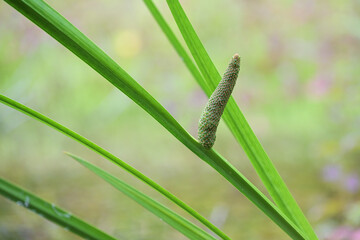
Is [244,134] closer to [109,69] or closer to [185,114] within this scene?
[109,69]

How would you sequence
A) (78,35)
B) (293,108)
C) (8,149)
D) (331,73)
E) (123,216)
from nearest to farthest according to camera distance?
(78,35) → (123,216) → (331,73) → (8,149) → (293,108)

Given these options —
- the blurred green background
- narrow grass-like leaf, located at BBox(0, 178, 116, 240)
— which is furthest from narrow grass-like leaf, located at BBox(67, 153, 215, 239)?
the blurred green background

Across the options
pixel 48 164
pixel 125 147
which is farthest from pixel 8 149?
pixel 125 147

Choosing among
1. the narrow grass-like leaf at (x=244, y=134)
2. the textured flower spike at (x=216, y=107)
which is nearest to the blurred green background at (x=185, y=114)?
the narrow grass-like leaf at (x=244, y=134)

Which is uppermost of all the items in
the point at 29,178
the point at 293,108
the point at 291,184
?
the point at 293,108

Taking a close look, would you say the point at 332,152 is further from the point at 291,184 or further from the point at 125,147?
the point at 125,147

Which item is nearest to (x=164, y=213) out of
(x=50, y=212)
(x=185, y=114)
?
(x=50, y=212)

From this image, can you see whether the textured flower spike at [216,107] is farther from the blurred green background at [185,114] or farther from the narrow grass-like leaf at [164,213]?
the blurred green background at [185,114]

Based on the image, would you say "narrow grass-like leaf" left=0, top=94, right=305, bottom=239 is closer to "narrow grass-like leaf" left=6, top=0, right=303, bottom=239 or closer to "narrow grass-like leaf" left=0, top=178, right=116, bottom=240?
"narrow grass-like leaf" left=6, top=0, right=303, bottom=239
